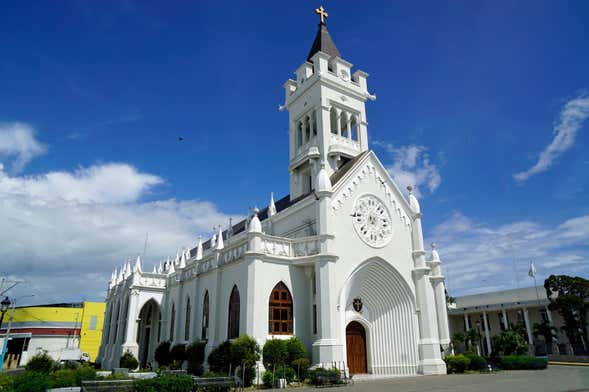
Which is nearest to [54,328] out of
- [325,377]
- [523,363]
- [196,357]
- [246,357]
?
[196,357]

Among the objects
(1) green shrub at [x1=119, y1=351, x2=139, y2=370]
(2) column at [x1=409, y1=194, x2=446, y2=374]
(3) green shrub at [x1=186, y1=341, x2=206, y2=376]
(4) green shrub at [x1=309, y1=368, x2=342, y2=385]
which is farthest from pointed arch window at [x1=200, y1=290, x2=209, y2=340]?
(2) column at [x1=409, y1=194, x2=446, y2=374]

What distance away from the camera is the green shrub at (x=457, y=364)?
28.0m

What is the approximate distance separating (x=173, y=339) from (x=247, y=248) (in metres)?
13.4

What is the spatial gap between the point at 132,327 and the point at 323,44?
97.0ft

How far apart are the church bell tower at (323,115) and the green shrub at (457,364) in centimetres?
1519

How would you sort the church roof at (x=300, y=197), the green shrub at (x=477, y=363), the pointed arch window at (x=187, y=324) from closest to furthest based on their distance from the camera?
the green shrub at (x=477, y=363) < the church roof at (x=300, y=197) < the pointed arch window at (x=187, y=324)

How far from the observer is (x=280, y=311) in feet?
80.8

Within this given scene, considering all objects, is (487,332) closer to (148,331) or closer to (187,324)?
(148,331)

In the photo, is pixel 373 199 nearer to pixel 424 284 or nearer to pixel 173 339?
pixel 424 284

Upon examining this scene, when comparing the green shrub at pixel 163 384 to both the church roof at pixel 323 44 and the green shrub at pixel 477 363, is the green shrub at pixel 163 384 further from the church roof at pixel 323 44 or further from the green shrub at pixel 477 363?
the church roof at pixel 323 44

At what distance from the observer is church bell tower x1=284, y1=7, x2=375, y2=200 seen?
33.7 m

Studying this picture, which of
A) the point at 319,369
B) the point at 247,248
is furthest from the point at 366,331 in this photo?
the point at 247,248

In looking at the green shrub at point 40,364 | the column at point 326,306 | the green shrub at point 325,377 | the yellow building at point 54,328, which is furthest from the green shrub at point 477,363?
the yellow building at point 54,328

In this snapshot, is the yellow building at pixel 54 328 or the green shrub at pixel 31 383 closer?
the green shrub at pixel 31 383
